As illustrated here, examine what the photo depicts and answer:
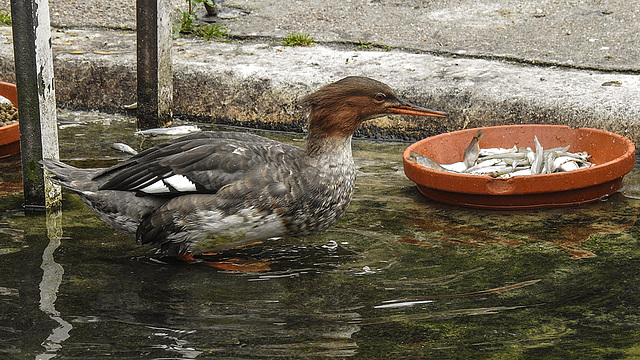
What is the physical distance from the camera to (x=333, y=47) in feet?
25.3

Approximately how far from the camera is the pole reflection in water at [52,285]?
326cm

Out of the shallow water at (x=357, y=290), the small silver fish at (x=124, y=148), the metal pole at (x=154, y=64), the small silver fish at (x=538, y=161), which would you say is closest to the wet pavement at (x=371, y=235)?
the shallow water at (x=357, y=290)

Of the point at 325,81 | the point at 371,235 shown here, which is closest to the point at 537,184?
the point at 371,235

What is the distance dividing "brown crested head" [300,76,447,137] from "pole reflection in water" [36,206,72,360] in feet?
4.84

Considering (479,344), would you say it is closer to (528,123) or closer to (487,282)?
(487,282)

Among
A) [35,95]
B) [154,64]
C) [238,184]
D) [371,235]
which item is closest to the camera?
[238,184]

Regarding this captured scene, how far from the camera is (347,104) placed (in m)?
4.41

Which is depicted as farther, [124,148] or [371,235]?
[124,148]

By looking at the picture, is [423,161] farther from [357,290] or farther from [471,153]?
[357,290]

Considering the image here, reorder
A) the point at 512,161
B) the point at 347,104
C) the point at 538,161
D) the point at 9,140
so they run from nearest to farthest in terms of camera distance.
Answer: the point at 347,104 < the point at 538,161 < the point at 512,161 < the point at 9,140

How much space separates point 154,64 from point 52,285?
9.67ft

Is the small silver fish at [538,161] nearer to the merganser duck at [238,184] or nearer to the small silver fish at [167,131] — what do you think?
the merganser duck at [238,184]

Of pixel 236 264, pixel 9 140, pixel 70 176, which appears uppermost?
pixel 70 176

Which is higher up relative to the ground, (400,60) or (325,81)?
(400,60)
